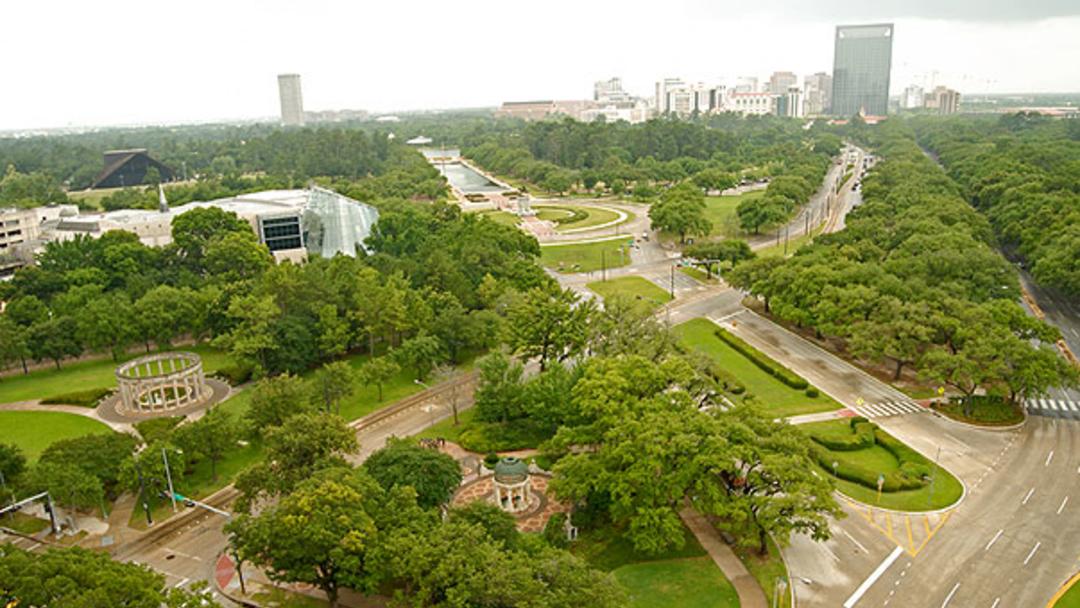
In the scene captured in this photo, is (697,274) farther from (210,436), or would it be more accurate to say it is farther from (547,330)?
(210,436)

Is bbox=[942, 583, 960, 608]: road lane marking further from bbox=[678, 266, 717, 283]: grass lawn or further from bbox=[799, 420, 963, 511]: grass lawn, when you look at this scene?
bbox=[678, 266, 717, 283]: grass lawn

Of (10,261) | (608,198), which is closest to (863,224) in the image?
(608,198)

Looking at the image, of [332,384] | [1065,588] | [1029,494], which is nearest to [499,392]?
[332,384]

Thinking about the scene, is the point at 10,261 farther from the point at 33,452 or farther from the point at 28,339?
the point at 33,452

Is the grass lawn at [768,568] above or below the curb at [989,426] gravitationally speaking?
below

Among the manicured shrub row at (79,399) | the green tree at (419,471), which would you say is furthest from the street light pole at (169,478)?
the manicured shrub row at (79,399)

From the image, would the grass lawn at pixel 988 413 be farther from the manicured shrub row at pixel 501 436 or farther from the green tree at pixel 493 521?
the green tree at pixel 493 521
